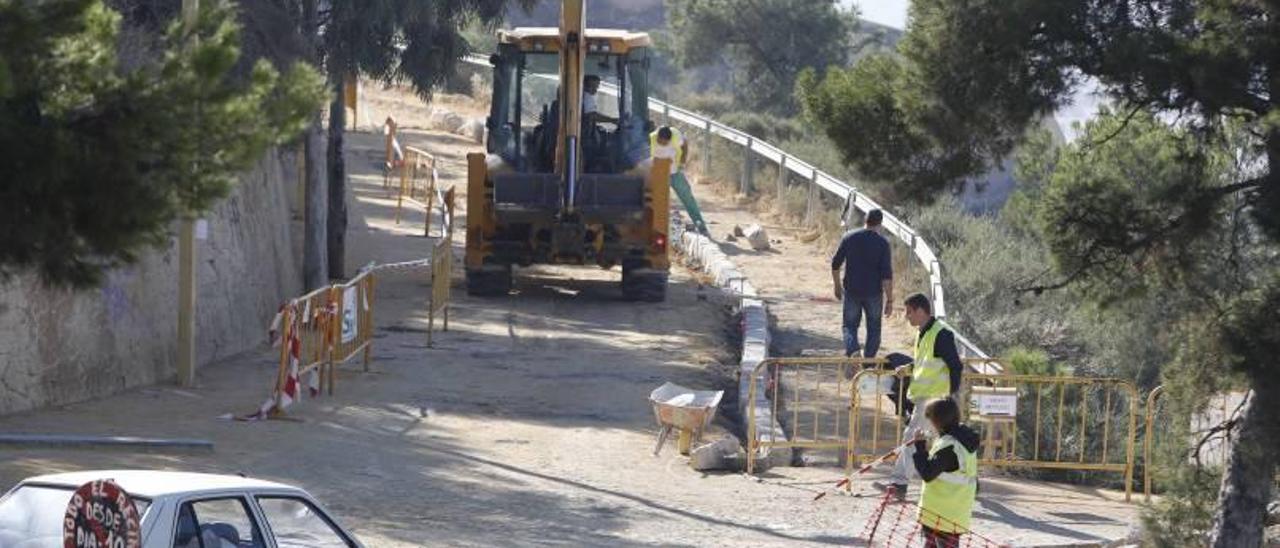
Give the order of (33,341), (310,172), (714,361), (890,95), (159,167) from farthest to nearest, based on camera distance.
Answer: (310,172) → (714,361) → (33,341) → (890,95) → (159,167)

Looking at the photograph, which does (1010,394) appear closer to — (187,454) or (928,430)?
(928,430)

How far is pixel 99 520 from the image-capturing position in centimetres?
778

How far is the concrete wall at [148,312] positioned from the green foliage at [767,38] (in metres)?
35.7

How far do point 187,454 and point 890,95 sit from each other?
232 inches

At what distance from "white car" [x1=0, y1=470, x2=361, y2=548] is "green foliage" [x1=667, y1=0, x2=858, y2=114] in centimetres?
4996

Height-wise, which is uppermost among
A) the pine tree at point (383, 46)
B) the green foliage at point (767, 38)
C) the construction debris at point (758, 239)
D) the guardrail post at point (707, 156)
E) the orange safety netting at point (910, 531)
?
the green foliage at point (767, 38)

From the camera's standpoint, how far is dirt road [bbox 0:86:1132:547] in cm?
1459

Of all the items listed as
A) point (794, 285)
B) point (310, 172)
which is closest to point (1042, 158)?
point (794, 285)

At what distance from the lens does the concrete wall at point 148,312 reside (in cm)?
1730

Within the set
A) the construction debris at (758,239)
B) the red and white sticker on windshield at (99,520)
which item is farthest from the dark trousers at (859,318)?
the red and white sticker on windshield at (99,520)

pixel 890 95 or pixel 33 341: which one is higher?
pixel 890 95

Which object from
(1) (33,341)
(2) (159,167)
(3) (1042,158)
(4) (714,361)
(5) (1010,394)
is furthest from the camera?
(3) (1042,158)

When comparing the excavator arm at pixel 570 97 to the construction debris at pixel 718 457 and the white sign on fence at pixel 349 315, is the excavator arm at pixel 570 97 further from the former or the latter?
the construction debris at pixel 718 457

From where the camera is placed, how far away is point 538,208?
86.0ft
